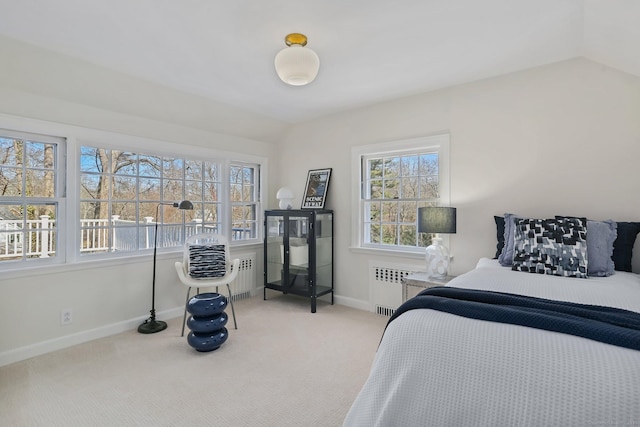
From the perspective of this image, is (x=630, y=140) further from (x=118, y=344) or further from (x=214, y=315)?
(x=118, y=344)

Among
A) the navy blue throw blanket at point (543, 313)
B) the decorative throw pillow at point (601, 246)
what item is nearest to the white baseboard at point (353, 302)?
the decorative throw pillow at point (601, 246)

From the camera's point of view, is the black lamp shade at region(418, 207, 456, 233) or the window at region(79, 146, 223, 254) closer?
the black lamp shade at region(418, 207, 456, 233)

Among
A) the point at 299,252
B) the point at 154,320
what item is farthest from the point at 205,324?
the point at 299,252

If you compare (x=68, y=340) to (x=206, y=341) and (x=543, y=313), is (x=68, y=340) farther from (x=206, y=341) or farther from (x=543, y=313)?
(x=543, y=313)

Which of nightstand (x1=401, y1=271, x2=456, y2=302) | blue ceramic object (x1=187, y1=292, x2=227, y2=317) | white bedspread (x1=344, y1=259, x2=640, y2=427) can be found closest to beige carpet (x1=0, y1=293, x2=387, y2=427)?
blue ceramic object (x1=187, y1=292, x2=227, y2=317)

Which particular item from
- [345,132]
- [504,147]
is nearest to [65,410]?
[345,132]

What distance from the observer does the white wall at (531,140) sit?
2537 millimetres

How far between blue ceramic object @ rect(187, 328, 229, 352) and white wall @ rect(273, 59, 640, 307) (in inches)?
78.2

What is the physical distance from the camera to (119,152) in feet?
11.1

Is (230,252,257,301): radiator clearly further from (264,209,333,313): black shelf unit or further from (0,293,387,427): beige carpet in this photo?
(0,293,387,427): beige carpet

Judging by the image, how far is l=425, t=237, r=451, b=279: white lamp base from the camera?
10.1 feet

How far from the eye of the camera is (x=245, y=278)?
440cm

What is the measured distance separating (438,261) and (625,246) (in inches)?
52.5

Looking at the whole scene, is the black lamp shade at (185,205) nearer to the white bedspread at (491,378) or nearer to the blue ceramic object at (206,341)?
the blue ceramic object at (206,341)
